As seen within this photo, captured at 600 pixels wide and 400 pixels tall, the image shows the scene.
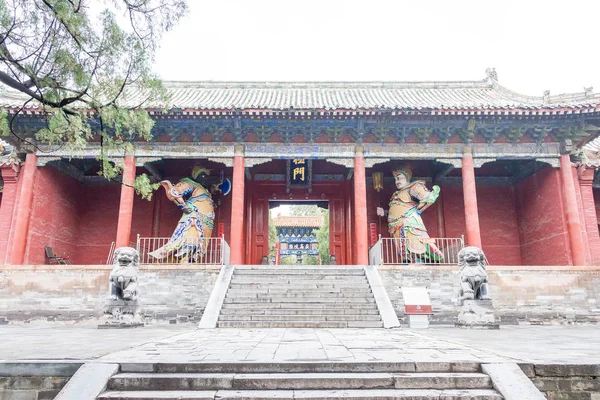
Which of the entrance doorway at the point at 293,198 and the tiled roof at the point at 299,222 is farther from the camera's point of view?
the tiled roof at the point at 299,222

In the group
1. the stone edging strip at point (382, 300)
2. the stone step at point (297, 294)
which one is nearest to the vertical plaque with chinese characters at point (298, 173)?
the stone edging strip at point (382, 300)

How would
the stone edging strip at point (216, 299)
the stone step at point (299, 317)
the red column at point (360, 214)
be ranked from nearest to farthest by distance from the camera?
the stone edging strip at point (216, 299) → the stone step at point (299, 317) → the red column at point (360, 214)

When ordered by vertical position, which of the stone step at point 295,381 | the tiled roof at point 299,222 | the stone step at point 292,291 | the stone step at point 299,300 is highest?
the tiled roof at point 299,222

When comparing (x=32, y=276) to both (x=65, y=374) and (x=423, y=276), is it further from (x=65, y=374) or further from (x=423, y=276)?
(x=423, y=276)

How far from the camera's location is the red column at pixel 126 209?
1085 centimetres

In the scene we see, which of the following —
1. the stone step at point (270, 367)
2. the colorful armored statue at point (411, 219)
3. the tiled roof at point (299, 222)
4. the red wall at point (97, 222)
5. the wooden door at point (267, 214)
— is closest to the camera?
the stone step at point (270, 367)

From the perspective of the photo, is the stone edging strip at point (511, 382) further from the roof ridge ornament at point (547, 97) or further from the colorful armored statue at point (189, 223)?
the roof ridge ornament at point (547, 97)

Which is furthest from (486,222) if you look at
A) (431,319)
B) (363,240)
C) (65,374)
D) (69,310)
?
(65,374)

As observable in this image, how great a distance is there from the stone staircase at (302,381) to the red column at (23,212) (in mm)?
9194

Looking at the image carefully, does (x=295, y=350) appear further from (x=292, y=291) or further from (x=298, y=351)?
(x=292, y=291)

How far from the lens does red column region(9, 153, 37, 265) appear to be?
35.0ft

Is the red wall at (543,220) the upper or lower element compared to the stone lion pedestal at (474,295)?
upper

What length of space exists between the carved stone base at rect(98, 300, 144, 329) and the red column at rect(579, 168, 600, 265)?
11.7 meters

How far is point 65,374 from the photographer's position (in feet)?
11.3
